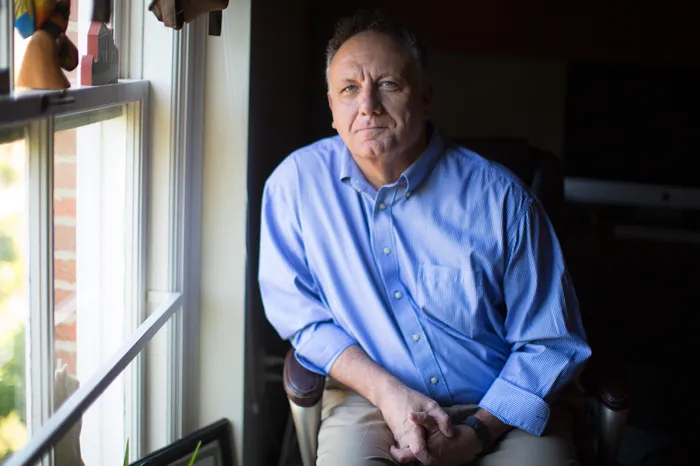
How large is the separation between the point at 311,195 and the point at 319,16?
1168 mm

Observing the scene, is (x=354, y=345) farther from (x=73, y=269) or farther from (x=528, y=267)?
(x=73, y=269)

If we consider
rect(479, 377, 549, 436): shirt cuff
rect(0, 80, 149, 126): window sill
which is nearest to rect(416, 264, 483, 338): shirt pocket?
rect(479, 377, 549, 436): shirt cuff

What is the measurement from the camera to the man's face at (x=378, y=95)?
6.25ft

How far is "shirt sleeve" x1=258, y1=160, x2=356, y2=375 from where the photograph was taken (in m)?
1.97

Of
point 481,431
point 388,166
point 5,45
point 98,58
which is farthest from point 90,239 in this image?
point 481,431

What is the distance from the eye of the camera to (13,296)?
4.29 feet

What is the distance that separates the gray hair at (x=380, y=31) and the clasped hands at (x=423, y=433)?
2.42 feet

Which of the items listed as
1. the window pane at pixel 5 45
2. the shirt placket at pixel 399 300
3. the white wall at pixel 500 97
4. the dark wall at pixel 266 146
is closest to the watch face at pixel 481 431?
the shirt placket at pixel 399 300

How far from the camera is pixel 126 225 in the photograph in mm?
1818

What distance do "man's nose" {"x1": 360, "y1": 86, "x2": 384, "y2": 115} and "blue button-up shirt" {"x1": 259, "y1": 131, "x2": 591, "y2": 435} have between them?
152mm

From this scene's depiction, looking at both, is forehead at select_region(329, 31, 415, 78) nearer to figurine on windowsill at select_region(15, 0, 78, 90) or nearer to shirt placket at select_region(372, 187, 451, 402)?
shirt placket at select_region(372, 187, 451, 402)

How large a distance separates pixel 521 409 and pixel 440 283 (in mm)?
320

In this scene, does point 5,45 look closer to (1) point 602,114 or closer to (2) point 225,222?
(2) point 225,222

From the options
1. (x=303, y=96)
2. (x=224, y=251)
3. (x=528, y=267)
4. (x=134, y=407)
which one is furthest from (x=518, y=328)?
(x=303, y=96)
